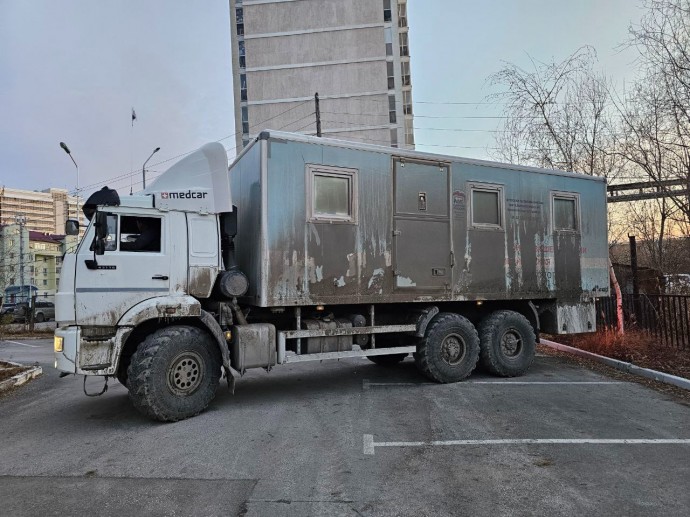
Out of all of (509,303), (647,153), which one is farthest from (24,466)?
(647,153)

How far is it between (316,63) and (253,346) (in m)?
57.6

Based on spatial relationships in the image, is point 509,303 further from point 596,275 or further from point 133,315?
point 133,315

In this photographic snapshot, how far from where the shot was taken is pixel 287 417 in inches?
248

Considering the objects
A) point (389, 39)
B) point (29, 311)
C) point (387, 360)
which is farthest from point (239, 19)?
point (387, 360)

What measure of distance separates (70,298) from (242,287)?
2116 mm

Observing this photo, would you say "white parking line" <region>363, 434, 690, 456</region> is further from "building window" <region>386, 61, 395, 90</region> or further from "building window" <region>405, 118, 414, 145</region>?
"building window" <region>405, 118, 414, 145</region>

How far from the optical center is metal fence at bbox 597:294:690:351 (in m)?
9.62

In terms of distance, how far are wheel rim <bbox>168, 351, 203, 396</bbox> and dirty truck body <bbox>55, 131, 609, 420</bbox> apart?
17 mm

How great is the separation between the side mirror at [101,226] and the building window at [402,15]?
203ft

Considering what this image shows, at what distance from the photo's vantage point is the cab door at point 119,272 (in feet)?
19.7

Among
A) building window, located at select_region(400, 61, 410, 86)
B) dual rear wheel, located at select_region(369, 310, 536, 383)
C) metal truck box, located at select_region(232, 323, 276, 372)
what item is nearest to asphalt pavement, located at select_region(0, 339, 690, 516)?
dual rear wheel, located at select_region(369, 310, 536, 383)

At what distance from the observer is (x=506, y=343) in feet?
28.8

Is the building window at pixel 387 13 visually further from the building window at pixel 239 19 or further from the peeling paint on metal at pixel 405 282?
the peeling paint on metal at pixel 405 282

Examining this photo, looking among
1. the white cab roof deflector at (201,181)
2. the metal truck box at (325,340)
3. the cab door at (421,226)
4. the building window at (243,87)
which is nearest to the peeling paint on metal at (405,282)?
the cab door at (421,226)
